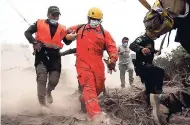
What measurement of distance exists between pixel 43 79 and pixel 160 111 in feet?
9.08

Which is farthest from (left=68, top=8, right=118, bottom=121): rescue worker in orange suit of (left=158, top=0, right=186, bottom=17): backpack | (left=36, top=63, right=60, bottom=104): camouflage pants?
(left=158, top=0, right=186, bottom=17): backpack

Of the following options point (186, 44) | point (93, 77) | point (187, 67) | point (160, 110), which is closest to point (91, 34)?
point (93, 77)

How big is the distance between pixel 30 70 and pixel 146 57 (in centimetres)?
988

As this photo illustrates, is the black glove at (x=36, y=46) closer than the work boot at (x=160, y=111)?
No

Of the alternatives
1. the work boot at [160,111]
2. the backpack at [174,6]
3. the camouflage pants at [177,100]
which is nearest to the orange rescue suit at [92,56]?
the work boot at [160,111]

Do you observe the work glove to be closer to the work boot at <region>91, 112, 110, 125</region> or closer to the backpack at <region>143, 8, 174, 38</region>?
the work boot at <region>91, 112, 110, 125</region>

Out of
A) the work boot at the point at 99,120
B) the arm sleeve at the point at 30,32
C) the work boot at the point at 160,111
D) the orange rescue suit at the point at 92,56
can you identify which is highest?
the arm sleeve at the point at 30,32

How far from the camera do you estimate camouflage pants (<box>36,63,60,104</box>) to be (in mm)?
7727

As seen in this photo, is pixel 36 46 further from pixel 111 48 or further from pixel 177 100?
pixel 177 100

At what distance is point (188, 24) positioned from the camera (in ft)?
15.9

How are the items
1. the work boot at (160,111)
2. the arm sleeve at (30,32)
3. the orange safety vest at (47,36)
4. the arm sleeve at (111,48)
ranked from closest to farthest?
the work boot at (160,111) < the arm sleeve at (111,48) < the arm sleeve at (30,32) < the orange safety vest at (47,36)

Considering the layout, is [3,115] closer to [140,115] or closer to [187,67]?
[140,115]

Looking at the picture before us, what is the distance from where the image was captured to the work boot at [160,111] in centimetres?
577

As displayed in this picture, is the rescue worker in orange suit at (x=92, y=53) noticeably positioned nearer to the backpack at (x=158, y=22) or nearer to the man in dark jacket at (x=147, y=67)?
the man in dark jacket at (x=147, y=67)
